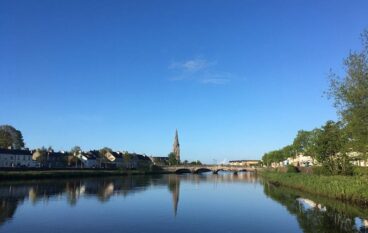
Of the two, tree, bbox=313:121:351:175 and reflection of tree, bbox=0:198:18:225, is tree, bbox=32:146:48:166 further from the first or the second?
tree, bbox=313:121:351:175

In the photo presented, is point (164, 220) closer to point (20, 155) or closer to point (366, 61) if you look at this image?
point (366, 61)

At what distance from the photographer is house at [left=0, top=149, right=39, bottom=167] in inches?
5901

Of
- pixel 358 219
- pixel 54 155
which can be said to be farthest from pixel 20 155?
pixel 358 219

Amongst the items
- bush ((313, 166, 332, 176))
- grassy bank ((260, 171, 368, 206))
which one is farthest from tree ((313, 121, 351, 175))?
grassy bank ((260, 171, 368, 206))

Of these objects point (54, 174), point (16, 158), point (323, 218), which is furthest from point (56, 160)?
point (323, 218)

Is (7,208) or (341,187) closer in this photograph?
(7,208)

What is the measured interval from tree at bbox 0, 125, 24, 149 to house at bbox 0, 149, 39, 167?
4093 millimetres

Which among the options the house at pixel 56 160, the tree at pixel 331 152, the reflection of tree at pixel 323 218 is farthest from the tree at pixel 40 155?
the reflection of tree at pixel 323 218

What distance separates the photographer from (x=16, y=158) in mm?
160000

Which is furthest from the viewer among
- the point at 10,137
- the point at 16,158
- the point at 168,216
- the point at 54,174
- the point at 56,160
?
the point at 56,160

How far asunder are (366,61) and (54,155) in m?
166

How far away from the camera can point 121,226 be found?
1387 inches

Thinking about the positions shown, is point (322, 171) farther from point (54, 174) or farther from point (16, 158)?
point (16, 158)

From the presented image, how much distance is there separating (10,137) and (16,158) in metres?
11.2
